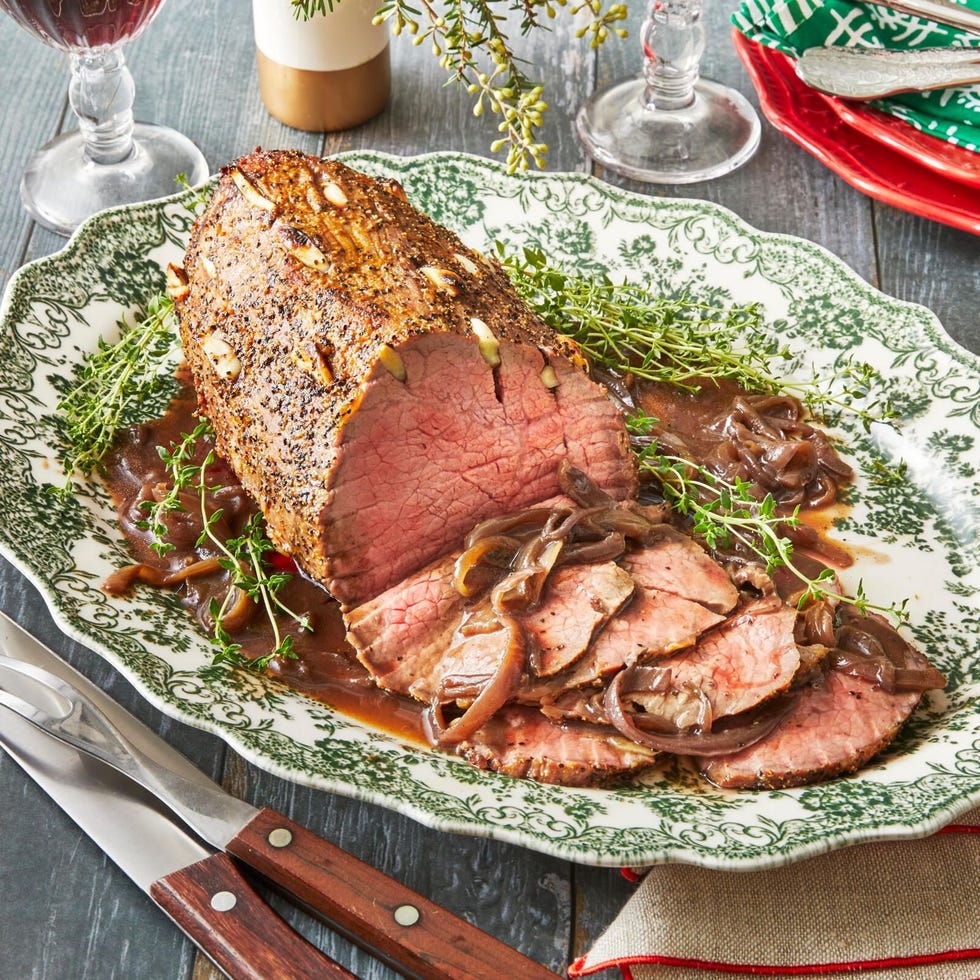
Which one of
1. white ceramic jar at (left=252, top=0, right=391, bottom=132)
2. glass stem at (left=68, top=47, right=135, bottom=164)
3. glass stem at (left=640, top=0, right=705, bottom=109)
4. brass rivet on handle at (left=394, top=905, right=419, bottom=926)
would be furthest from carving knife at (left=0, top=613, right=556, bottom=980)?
glass stem at (left=640, top=0, right=705, bottom=109)

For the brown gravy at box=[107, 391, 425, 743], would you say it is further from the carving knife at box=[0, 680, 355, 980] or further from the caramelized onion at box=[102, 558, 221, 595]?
→ the carving knife at box=[0, 680, 355, 980]

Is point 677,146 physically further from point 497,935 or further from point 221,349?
point 497,935

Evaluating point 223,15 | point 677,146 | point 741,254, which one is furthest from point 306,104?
point 741,254

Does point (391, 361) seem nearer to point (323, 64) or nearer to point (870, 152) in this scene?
point (323, 64)

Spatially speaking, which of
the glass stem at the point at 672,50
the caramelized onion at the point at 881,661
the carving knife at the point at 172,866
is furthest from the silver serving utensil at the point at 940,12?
the carving knife at the point at 172,866

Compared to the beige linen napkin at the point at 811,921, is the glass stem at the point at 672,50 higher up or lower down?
higher up

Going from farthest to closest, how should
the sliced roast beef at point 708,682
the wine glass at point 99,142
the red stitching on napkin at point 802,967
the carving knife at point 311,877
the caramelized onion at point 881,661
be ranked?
1. the wine glass at point 99,142
2. the caramelized onion at point 881,661
3. the sliced roast beef at point 708,682
4. the red stitching on napkin at point 802,967
5. the carving knife at point 311,877

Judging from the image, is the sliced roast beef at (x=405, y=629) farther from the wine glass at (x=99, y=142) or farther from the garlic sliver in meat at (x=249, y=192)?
the wine glass at (x=99, y=142)
